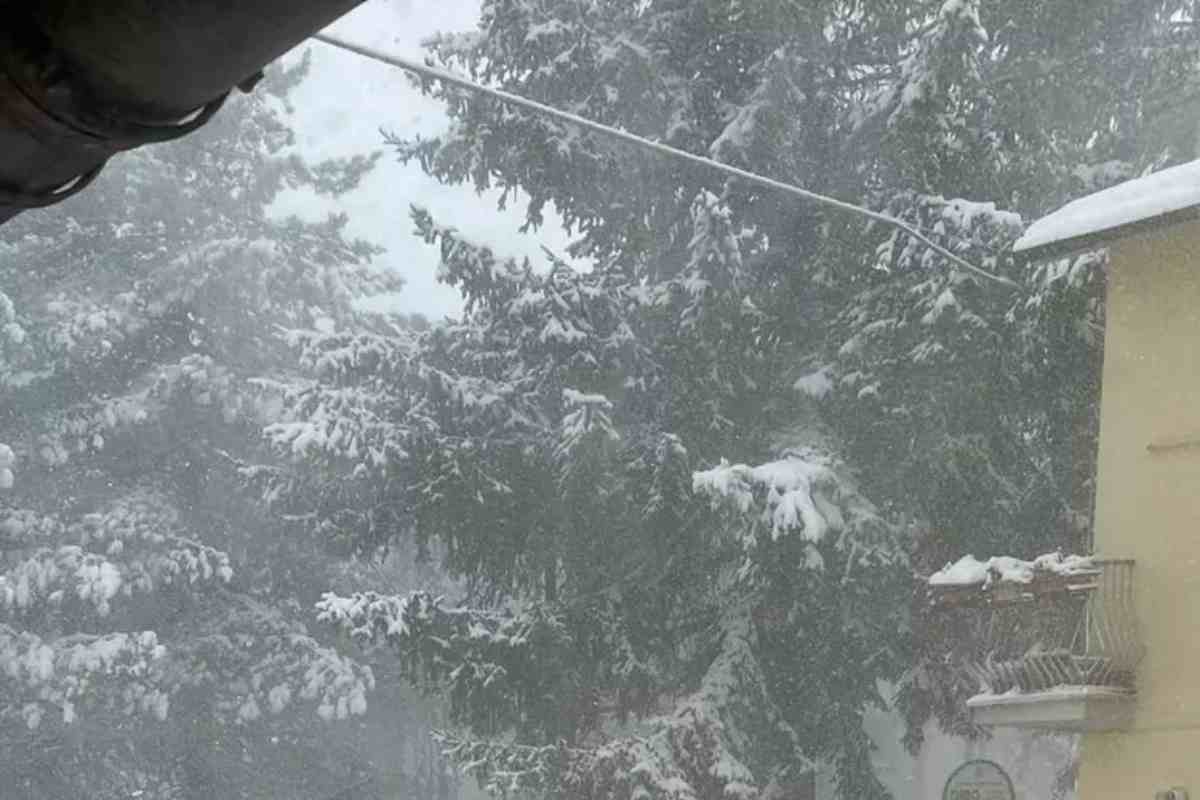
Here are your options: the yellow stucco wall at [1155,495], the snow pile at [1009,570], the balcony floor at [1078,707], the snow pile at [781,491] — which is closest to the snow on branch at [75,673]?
the snow pile at [781,491]

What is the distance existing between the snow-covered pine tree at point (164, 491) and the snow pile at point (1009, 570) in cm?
1243

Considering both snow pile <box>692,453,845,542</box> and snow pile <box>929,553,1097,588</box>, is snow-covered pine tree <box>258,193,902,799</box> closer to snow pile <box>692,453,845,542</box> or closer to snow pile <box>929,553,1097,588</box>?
snow pile <box>692,453,845,542</box>

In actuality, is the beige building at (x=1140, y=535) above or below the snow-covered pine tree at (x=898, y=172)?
below

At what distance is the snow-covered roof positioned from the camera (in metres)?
11.0

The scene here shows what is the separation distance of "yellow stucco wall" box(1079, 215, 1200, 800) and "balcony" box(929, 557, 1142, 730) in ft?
0.42

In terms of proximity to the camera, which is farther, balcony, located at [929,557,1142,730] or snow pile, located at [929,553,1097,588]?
snow pile, located at [929,553,1097,588]

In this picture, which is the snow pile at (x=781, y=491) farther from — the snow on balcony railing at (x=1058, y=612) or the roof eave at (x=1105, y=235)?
the roof eave at (x=1105, y=235)

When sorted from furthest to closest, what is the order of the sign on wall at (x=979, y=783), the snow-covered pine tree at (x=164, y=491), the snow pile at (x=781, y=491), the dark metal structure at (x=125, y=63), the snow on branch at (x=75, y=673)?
the snow-covered pine tree at (x=164, y=491), the snow on branch at (x=75, y=673), the snow pile at (x=781, y=491), the sign on wall at (x=979, y=783), the dark metal structure at (x=125, y=63)

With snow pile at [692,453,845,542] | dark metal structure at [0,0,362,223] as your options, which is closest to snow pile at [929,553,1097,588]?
snow pile at [692,453,845,542]

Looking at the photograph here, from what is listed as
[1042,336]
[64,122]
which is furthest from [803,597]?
[64,122]

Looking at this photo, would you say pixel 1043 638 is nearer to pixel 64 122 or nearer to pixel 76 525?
pixel 64 122

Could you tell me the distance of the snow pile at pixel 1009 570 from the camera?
1116 centimetres

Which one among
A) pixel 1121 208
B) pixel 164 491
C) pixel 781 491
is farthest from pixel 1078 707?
pixel 164 491

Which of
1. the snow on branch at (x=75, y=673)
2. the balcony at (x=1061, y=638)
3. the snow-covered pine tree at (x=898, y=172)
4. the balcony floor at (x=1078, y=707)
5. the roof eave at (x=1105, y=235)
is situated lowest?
the balcony floor at (x=1078, y=707)
